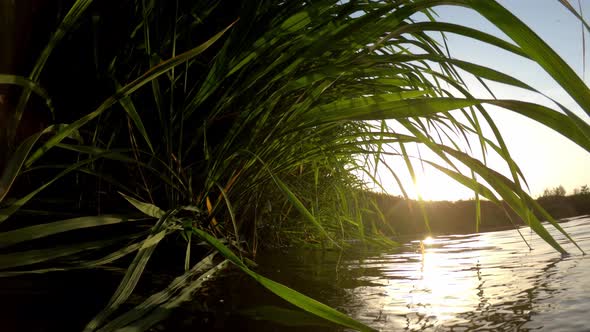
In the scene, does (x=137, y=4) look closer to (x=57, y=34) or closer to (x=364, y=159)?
(x=57, y=34)

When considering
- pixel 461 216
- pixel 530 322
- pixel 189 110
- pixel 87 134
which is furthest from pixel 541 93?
pixel 461 216

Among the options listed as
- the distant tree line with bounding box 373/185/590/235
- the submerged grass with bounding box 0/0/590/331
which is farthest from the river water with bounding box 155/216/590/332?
the distant tree line with bounding box 373/185/590/235

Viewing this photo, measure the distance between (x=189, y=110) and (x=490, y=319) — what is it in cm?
59

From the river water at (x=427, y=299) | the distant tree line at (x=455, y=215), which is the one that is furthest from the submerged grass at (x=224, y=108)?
Answer: the distant tree line at (x=455, y=215)

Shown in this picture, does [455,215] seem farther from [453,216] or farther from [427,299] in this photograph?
[427,299]

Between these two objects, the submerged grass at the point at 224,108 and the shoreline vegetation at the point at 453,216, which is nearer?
the submerged grass at the point at 224,108

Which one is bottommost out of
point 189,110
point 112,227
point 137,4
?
point 112,227

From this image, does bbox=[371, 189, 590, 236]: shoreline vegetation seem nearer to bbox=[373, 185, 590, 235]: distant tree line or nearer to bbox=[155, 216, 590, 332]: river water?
bbox=[373, 185, 590, 235]: distant tree line

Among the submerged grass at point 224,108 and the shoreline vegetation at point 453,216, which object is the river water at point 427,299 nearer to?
the submerged grass at point 224,108

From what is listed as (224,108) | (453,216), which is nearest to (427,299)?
(224,108)

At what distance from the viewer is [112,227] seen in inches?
32.8

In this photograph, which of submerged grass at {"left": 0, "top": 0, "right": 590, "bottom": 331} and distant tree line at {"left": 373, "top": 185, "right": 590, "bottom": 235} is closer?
submerged grass at {"left": 0, "top": 0, "right": 590, "bottom": 331}

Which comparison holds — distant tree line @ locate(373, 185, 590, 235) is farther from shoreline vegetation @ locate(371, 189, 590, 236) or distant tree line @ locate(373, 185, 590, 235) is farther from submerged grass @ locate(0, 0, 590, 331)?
submerged grass @ locate(0, 0, 590, 331)

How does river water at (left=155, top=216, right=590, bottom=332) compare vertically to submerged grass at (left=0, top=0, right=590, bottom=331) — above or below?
below
